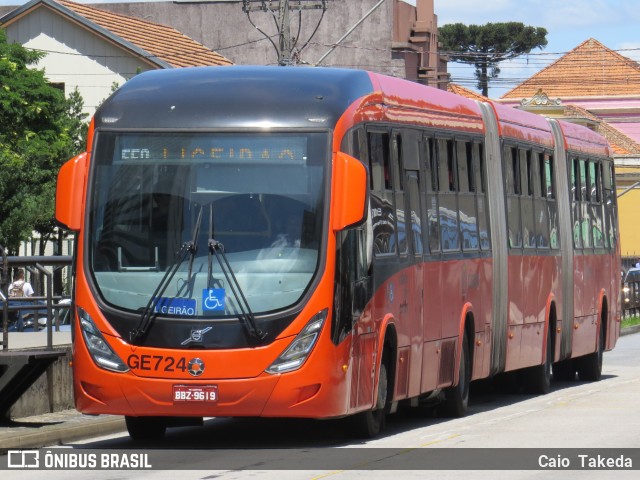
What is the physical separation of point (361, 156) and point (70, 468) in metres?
3.77

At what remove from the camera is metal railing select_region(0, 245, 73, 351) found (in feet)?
54.1

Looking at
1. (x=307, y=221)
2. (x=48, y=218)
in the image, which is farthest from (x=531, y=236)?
(x=48, y=218)

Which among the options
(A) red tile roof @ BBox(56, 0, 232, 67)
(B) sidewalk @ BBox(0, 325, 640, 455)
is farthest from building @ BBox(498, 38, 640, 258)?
(B) sidewalk @ BBox(0, 325, 640, 455)

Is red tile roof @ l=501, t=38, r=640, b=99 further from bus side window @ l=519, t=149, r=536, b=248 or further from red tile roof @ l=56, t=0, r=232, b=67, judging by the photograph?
bus side window @ l=519, t=149, r=536, b=248

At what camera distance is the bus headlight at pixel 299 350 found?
1427 cm

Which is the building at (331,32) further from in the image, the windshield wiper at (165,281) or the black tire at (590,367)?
the windshield wiper at (165,281)

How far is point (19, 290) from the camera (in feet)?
57.7

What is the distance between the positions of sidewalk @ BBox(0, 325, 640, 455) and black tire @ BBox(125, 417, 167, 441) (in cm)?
56

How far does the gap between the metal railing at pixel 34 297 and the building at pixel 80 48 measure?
103 feet

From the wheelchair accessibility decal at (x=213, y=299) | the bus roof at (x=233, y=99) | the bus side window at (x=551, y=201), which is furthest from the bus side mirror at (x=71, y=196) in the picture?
the bus side window at (x=551, y=201)

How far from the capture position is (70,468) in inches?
538

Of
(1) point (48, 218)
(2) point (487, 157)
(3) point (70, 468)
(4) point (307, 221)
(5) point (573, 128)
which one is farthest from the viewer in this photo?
(1) point (48, 218)

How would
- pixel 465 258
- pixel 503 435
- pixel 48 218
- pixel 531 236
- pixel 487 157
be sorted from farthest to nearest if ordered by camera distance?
pixel 48 218, pixel 531 236, pixel 487 157, pixel 465 258, pixel 503 435

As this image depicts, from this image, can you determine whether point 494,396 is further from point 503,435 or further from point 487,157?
point 503,435
